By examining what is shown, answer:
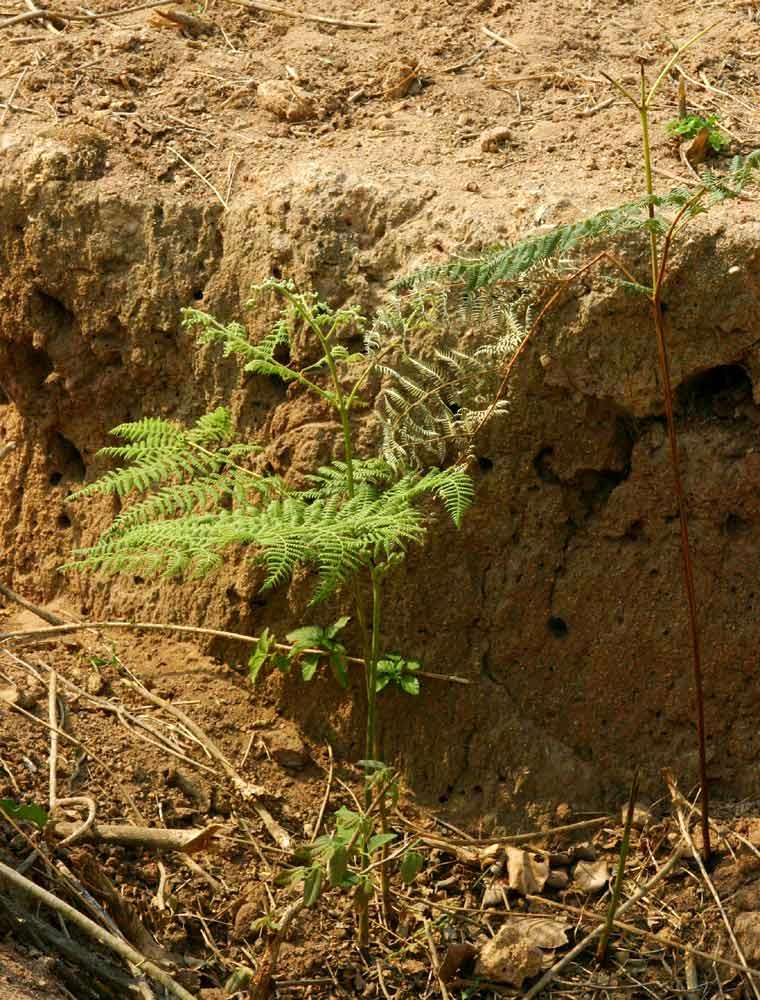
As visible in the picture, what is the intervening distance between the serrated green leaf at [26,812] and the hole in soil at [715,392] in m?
Answer: 2.11

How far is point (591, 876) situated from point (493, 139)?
2340 mm

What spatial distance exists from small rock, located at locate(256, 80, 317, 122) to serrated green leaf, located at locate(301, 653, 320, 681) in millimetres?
1886

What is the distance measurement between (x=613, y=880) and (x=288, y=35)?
3.26m

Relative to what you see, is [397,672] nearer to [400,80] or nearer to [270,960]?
[270,960]

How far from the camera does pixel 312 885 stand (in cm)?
316

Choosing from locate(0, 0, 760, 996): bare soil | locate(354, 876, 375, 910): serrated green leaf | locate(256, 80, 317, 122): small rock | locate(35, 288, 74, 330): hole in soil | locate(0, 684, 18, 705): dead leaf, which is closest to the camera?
locate(354, 876, 375, 910): serrated green leaf

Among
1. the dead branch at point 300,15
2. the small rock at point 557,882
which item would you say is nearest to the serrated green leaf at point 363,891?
the small rock at point 557,882

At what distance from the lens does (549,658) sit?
408 centimetres

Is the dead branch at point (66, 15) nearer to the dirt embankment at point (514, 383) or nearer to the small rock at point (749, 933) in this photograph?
the dirt embankment at point (514, 383)

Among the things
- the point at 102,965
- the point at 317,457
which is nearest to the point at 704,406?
the point at 317,457

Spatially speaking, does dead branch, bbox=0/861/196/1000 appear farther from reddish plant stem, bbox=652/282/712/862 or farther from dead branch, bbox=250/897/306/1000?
reddish plant stem, bbox=652/282/712/862

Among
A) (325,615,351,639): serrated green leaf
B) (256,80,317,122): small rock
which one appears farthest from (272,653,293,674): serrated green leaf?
(256,80,317,122): small rock

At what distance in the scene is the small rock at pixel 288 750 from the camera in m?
4.11

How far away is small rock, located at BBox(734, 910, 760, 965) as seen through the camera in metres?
3.53
